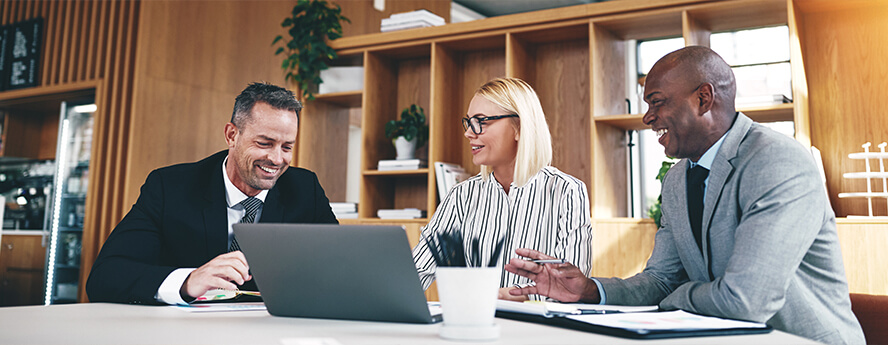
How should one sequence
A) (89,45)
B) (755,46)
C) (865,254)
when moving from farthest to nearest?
1. (755,46)
2. (89,45)
3. (865,254)

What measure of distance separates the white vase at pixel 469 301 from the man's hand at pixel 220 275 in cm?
61

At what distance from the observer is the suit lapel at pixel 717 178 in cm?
147

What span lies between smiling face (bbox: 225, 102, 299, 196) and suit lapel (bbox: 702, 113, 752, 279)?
119cm

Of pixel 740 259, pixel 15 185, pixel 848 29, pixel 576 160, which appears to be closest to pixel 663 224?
pixel 740 259

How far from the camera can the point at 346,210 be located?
422 centimetres

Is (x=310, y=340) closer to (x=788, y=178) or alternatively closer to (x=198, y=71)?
(x=788, y=178)

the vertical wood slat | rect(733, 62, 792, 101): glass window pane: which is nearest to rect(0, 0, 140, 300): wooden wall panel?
the vertical wood slat

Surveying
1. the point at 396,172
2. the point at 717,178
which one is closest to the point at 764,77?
the point at 396,172

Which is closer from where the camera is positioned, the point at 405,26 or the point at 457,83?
the point at 405,26

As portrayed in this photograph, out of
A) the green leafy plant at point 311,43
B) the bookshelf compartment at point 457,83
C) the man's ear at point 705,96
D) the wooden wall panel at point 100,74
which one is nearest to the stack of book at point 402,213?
the bookshelf compartment at point 457,83

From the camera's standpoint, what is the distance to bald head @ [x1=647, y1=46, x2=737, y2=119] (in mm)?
1565

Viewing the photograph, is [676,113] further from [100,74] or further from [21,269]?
[21,269]

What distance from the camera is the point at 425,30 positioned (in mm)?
4094

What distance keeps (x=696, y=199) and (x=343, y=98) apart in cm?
316
